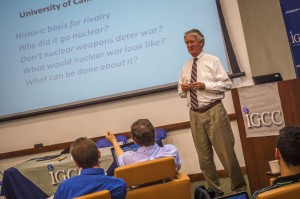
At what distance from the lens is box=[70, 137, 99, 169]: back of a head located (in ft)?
8.45

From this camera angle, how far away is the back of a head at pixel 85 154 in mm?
2574

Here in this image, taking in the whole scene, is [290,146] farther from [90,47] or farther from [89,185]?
[90,47]

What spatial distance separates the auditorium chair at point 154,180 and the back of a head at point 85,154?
7.6 inches

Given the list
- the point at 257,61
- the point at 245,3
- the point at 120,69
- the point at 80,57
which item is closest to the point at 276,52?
the point at 257,61

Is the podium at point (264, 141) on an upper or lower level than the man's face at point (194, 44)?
lower

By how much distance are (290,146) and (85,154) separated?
3.82ft

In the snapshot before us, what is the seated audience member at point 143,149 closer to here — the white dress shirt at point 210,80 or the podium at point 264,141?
the podium at point 264,141

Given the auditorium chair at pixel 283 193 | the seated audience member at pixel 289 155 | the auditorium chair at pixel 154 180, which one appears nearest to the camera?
the auditorium chair at pixel 283 193

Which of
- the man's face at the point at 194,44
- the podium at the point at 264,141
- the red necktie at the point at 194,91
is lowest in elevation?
the podium at the point at 264,141

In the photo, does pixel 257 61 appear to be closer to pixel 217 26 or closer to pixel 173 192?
pixel 217 26

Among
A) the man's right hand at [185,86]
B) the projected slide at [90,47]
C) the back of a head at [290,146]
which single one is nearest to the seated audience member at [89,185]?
the back of a head at [290,146]

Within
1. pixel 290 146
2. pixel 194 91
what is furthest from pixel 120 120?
pixel 290 146

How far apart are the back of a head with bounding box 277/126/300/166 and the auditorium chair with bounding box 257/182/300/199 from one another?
0.78ft

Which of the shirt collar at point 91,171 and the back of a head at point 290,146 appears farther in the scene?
the shirt collar at point 91,171
